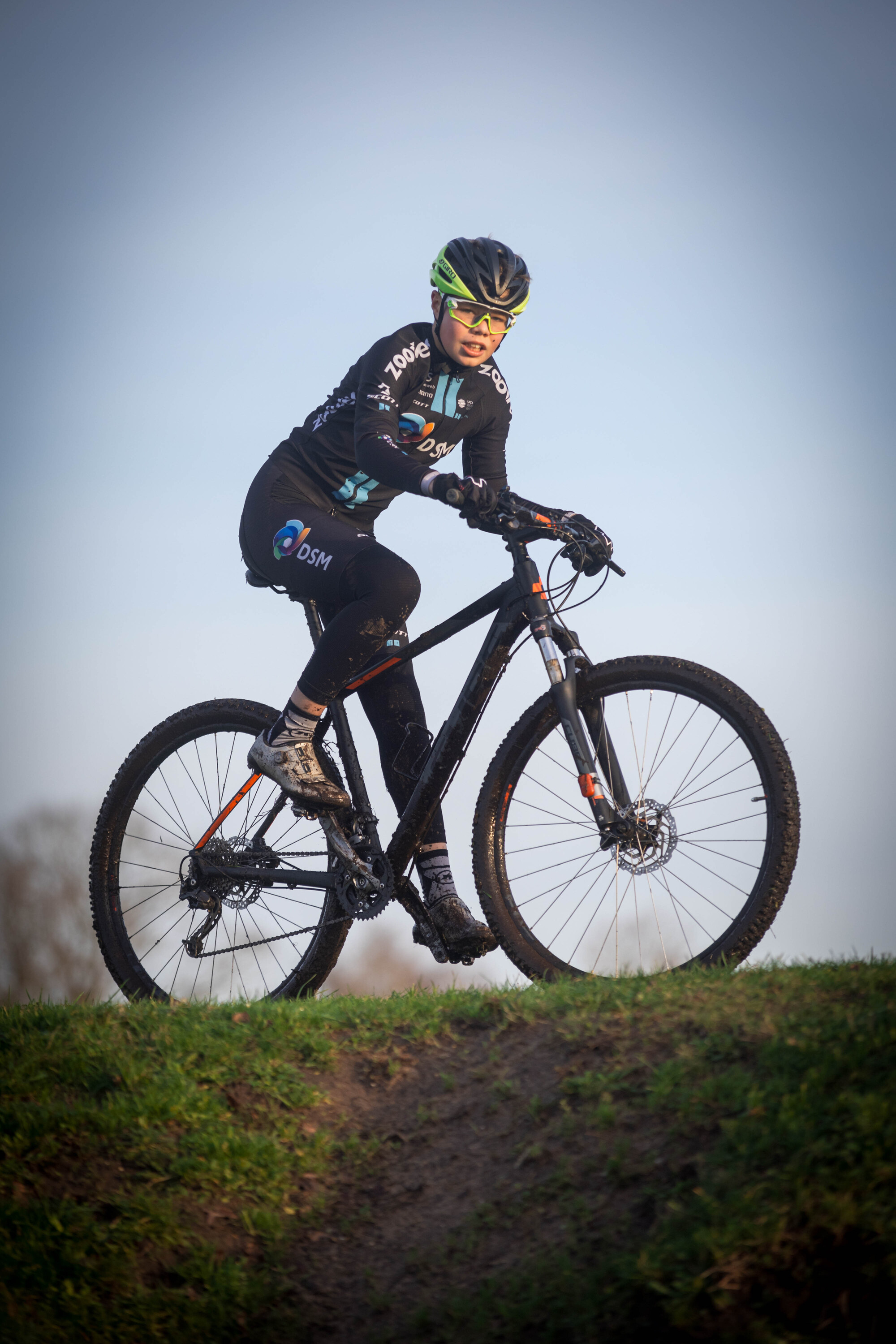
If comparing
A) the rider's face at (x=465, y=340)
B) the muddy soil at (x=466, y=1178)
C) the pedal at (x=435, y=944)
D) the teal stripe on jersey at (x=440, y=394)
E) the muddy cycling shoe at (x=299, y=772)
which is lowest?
the muddy soil at (x=466, y=1178)

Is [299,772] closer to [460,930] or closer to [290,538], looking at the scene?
[460,930]

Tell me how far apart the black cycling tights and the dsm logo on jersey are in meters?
0.64

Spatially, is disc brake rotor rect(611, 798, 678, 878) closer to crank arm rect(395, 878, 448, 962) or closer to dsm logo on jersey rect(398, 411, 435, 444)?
crank arm rect(395, 878, 448, 962)

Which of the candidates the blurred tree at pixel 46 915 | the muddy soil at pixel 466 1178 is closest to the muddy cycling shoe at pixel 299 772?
the muddy soil at pixel 466 1178

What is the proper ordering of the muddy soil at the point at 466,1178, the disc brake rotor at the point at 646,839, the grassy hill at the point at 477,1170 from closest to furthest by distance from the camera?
the grassy hill at the point at 477,1170 < the muddy soil at the point at 466,1178 < the disc brake rotor at the point at 646,839

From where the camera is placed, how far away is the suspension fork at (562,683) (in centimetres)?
420

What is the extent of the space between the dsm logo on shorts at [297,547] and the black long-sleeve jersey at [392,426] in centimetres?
29

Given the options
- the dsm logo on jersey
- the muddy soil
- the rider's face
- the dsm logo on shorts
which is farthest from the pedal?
the rider's face

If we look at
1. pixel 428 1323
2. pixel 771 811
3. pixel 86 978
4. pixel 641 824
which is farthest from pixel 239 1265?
pixel 86 978

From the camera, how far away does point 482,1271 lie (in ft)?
9.16

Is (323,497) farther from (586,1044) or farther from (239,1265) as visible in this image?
(239,1265)

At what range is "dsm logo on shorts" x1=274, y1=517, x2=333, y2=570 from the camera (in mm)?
4918

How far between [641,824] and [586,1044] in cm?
96

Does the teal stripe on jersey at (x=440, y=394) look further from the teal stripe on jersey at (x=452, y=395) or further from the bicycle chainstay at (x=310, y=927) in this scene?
the bicycle chainstay at (x=310, y=927)
